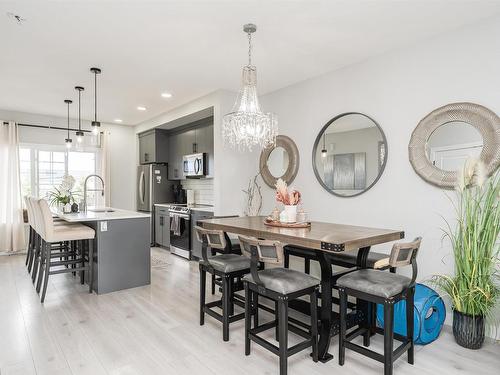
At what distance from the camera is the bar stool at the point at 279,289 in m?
2.09

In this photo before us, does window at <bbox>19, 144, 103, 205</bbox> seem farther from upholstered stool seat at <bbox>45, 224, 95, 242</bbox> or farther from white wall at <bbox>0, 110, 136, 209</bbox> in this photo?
upholstered stool seat at <bbox>45, 224, 95, 242</bbox>

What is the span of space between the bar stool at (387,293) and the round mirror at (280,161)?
7.43 ft

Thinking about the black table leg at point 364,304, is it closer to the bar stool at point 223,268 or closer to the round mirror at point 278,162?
the bar stool at point 223,268

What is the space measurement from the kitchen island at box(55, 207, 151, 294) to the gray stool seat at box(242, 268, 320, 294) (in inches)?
85.3

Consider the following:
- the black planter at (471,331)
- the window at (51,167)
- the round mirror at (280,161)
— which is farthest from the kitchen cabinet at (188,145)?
the black planter at (471,331)

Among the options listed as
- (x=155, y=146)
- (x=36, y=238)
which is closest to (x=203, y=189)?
(x=155, y=146)

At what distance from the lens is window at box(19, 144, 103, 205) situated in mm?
6129

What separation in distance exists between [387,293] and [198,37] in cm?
270

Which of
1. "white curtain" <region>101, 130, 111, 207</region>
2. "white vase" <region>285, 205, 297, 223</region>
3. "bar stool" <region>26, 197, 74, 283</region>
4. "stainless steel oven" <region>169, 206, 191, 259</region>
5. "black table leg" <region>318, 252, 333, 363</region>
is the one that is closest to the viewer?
"black table leg" <region>318, 252, 333, 363</region>

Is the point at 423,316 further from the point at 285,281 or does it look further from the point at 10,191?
the point at 10,191

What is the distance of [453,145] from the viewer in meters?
2.87

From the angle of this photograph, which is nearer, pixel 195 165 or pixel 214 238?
pixel 214 238

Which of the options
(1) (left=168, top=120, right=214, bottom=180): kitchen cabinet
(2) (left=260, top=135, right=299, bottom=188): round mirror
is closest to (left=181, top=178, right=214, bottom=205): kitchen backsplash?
(1) (left=168, top=120, right=214, bottom=180): kitchen cabinet

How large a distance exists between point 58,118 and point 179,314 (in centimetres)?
536
